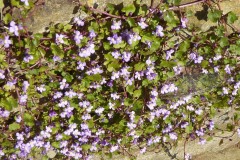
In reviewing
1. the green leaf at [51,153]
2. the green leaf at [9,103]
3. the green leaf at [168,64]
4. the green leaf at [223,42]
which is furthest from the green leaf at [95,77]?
the green leaf at [223,42]

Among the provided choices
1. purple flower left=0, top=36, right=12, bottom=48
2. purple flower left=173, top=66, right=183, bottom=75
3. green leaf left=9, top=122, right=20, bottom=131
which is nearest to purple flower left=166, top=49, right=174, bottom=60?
purple flower left=173, top=66, right=183, bottom=75

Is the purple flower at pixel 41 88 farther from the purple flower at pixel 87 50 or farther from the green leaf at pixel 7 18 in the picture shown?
the green leaf at pixel 7 18

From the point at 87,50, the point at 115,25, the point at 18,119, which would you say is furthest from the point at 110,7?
the point at 18,119

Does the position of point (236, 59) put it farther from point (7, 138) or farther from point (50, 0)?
point (7, 138)

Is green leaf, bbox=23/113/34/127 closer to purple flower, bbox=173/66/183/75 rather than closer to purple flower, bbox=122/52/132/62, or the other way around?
purple flower, bbox=122/52/132/62

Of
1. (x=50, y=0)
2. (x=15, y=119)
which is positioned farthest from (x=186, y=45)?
(x=15, y=119)

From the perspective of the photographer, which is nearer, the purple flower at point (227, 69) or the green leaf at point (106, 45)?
the green leaf at point (106, 45)

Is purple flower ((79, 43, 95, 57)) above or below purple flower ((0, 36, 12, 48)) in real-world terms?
below

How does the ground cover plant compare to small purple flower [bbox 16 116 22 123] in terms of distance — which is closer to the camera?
the ground cover plant
